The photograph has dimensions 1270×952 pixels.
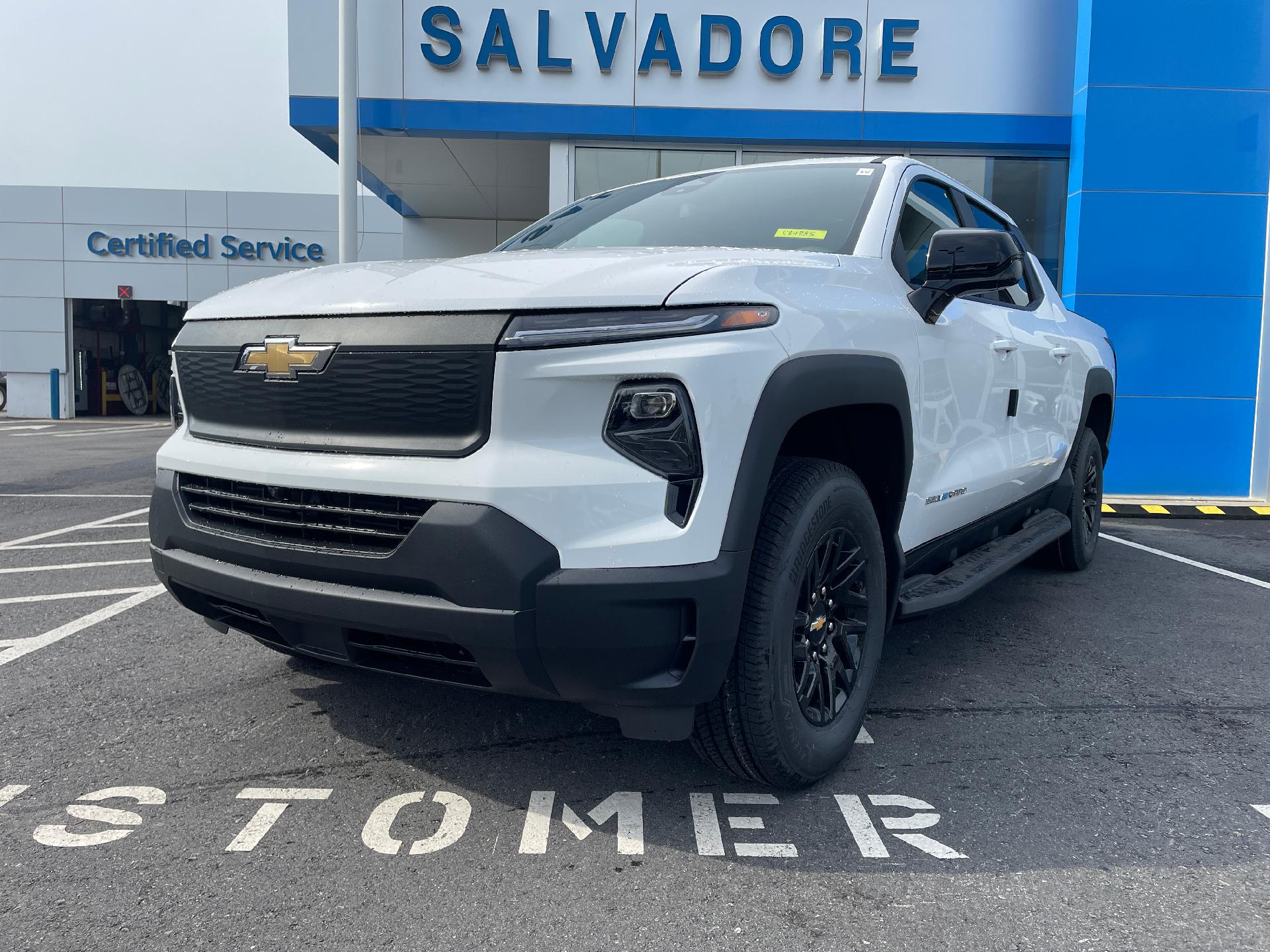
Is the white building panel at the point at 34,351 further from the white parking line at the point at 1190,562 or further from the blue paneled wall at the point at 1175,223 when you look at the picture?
the white parking line at the point at 1190,562

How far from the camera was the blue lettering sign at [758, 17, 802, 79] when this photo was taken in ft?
30.9

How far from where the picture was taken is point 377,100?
9.62 m

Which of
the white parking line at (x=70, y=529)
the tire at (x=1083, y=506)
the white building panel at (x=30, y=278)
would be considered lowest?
the white parking line at (x=70, y=529)

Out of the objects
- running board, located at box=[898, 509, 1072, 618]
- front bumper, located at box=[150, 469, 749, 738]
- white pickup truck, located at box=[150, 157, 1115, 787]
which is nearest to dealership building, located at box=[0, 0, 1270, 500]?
running board, located at box=[898, 509, 1072, 618]

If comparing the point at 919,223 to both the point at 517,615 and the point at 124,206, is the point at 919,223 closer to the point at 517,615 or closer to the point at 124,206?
the point at 517,615


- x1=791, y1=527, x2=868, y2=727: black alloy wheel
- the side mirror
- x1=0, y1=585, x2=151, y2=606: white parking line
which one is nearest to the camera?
x1=791, y1=527, x2=868, y2=727: black alloy wheel

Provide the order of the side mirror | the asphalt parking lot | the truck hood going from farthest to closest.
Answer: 1. the side mirror
2. the truck hood
3. the asphalt parking lot

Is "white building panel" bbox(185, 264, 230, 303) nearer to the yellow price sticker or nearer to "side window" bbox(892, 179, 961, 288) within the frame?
"side window" bbox(892, 179, 961, 288)

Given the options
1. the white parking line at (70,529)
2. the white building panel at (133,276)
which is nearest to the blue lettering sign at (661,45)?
the white parking line at (70,529)

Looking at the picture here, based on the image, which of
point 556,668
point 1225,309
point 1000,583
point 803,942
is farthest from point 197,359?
point 1225,309

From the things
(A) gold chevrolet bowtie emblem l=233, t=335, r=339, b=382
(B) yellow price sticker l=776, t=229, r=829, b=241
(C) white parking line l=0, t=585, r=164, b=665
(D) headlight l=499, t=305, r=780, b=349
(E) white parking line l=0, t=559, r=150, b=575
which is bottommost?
(E) white parking line l=0, t=559, r=150, b=575

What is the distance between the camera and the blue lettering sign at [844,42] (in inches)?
372

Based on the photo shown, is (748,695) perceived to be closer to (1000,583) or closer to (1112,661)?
(1112,661)

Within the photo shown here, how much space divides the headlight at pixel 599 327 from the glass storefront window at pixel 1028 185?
8.74 metres
